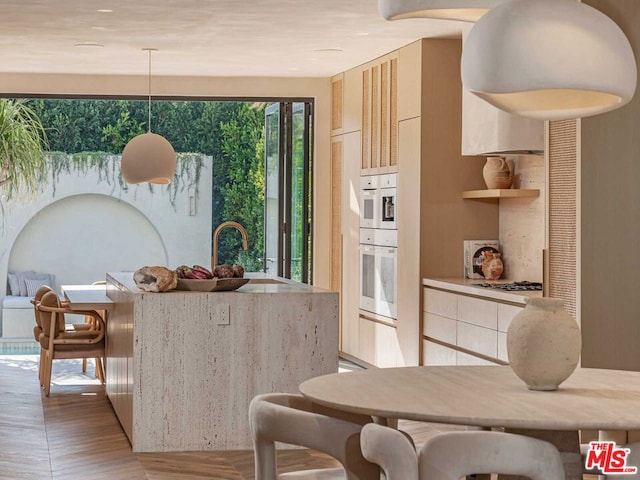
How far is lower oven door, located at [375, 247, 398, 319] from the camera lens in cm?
820

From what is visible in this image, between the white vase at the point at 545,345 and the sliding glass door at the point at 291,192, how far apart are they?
7.36m

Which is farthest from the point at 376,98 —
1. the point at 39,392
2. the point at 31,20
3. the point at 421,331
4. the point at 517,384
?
the point at 517,384

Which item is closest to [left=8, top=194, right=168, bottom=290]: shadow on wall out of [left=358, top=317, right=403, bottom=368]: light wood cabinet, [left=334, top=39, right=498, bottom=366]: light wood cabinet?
[left=358, top=317, right=403, bottom=368]: light wood cabinet

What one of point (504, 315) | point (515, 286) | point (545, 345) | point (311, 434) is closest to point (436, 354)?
point (515, 286)

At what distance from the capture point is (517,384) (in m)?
3.03

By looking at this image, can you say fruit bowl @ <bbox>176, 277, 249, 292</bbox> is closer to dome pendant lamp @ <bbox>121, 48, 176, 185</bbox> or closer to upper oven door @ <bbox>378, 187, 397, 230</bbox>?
A: dome pendant lamp @ <bbox>121, 48, 176, 185</bbox>

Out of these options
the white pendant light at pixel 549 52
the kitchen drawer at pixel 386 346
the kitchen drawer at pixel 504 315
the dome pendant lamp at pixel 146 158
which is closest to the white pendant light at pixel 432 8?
the white pendant light at pixel 549 52

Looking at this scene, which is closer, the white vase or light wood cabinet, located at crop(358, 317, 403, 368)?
the white vase

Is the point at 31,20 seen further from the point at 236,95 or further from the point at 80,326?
the point at 236,95

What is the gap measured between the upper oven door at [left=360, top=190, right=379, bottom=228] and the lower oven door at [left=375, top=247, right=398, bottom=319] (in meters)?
0.25

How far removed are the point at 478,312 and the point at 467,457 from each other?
13.5 ft

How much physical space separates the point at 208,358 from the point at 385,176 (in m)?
3.29

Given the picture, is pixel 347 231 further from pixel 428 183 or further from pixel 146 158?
pixel 146 158

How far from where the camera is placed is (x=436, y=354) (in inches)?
289
